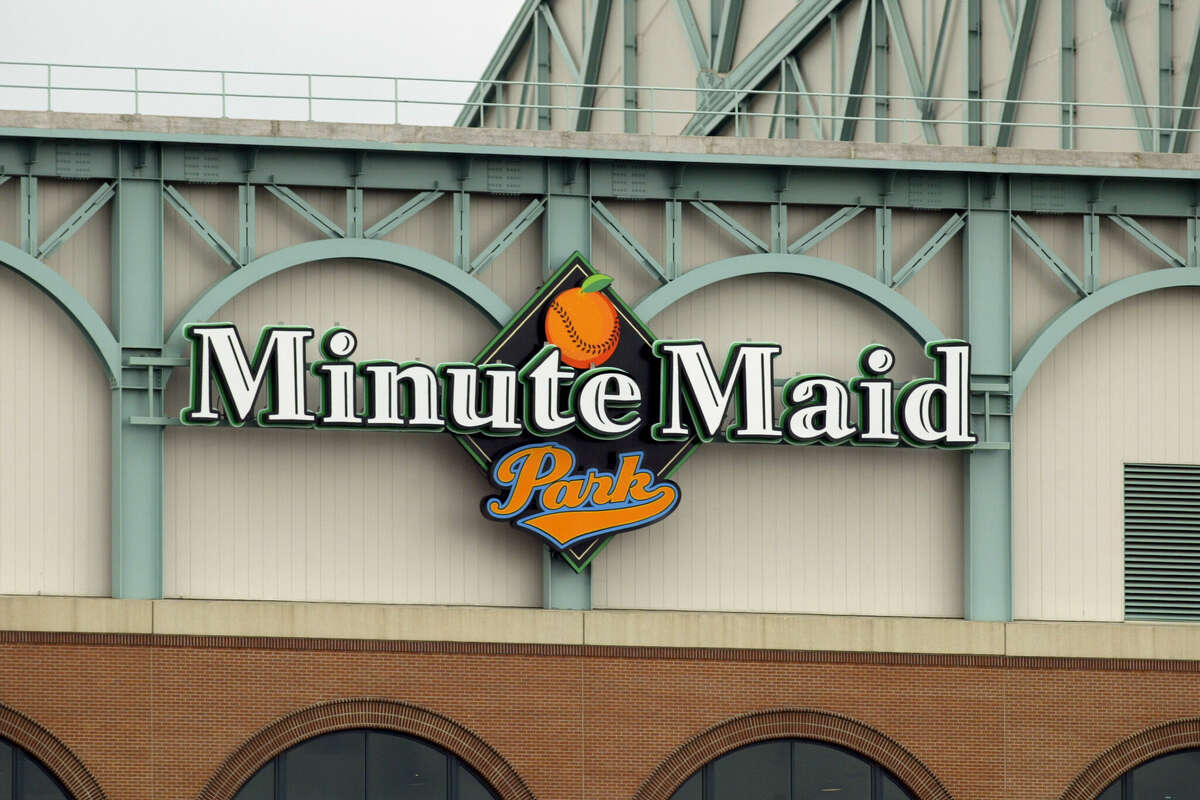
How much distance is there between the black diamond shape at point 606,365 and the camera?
26.4 m

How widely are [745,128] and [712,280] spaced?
21402mm

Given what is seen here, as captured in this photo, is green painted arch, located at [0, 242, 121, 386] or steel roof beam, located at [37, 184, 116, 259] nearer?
green painted arch, located at [0, 242, 121, 386]

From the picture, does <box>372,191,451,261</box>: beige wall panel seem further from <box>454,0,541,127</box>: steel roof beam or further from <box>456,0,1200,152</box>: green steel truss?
<box>454,0,541,127</box>: steel roof beam

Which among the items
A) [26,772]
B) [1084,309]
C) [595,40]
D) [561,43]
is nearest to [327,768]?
[26,772]

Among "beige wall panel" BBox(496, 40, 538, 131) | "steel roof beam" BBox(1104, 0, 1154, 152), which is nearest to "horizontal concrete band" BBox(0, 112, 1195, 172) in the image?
"steel roof beam" BBox(1104, 0, 1154, 152)

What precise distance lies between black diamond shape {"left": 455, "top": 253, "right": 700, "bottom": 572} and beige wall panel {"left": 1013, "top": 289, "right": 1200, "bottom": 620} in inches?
236

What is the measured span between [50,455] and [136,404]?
1.64 metres

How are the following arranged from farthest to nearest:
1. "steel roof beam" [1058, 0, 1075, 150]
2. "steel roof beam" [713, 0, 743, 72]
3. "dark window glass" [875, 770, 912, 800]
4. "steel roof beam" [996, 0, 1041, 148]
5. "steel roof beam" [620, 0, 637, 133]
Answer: "steel roof beam" [620, 0, 637, 133]
"steel roof beam" [713, 0, 743, 72]
"steel roof beam" [996, 0, 1041, 148]
"steel roof beam" [1058, 0, 1075, 150]
"dark window glass" [875, 770, 912, 800]

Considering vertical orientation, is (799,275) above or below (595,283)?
above

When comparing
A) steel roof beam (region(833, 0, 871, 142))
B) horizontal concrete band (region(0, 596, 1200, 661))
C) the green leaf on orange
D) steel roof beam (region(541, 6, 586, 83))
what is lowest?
horizontal concrete band (region(0, 596, 1200, 661))

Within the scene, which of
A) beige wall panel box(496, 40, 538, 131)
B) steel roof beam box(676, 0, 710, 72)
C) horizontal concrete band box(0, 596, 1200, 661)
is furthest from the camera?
beige wall panel box(496, 40, 538, 131)

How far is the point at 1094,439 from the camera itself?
27.8 meters

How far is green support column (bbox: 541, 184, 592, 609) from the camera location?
26516mm

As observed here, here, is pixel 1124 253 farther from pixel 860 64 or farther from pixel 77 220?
pixel 77 220
